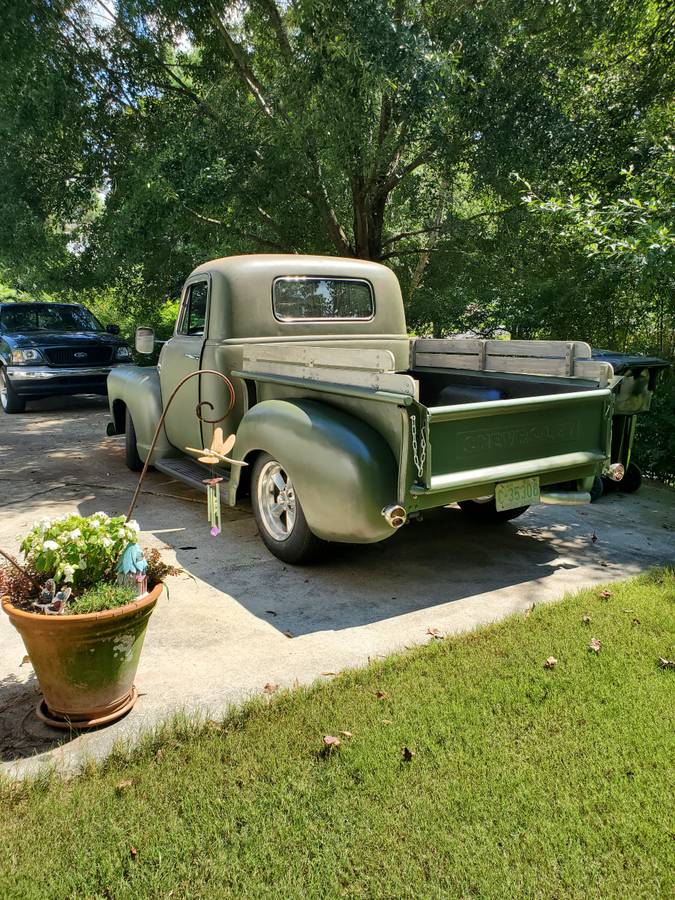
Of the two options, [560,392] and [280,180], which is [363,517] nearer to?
[560,392]

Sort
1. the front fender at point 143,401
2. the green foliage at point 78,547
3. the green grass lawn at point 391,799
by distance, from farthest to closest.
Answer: the front fender at point 143,401 → the green foliage at point 78,547 → the green grass lawn at point 391,799

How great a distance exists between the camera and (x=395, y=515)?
3.96 meters

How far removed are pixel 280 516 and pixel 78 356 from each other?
8.24 m

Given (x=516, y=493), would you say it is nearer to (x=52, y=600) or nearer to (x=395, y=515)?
(x=395, y=515)

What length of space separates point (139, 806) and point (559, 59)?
1003 centimetres

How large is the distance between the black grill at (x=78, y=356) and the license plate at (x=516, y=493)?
9.36 metres

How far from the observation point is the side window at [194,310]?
6.00 meters

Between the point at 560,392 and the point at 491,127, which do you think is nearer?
the point at 560,392

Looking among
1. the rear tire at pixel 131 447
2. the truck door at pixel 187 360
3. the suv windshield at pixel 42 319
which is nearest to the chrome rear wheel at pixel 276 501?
the truck door at pixel 187 360

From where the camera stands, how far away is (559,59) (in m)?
9.33

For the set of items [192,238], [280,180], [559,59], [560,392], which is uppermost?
[559,59]

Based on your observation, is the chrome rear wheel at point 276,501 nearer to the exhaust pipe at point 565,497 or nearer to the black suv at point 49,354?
the exhaust pipe at point 565,497

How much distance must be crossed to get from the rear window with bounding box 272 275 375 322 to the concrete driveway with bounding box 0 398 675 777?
1765mm

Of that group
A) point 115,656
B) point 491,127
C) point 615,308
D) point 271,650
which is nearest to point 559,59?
point 491,127
